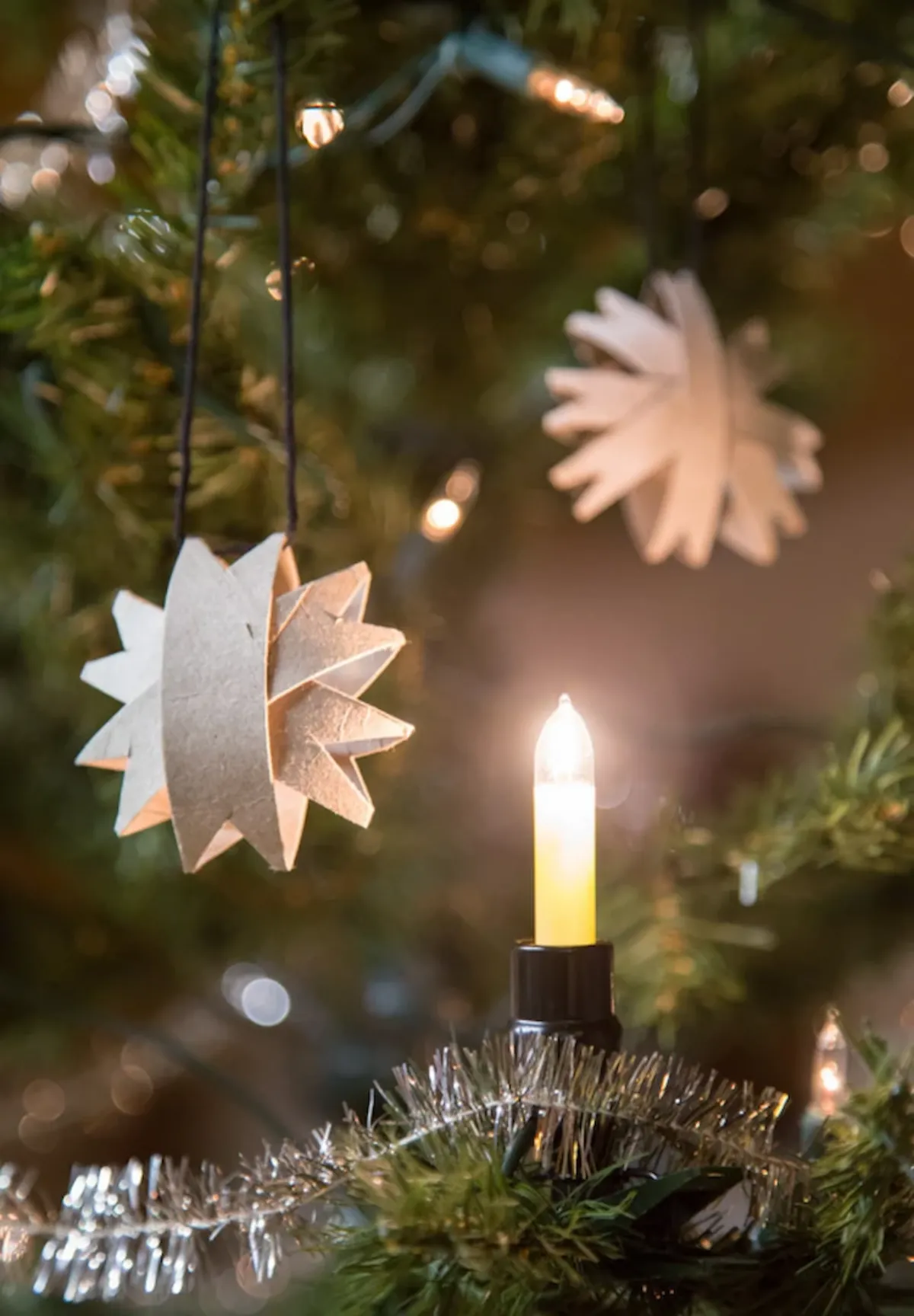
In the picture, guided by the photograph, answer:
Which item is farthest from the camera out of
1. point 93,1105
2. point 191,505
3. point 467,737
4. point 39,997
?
point 93,1105

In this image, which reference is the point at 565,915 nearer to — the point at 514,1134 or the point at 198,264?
the point at 514,1134

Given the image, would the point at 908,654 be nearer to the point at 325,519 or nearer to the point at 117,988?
the point at 325,519

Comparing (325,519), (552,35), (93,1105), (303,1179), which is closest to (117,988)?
(93,1105)

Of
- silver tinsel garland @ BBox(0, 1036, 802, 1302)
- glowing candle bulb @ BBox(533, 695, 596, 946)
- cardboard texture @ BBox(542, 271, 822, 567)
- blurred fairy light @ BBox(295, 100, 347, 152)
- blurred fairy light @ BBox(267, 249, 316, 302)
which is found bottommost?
silver tinsel garland @ BBox(0, 1036, 802, 1302)

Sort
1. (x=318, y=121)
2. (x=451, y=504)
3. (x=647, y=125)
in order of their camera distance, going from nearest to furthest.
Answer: (x=318, y=121)
(x=647, y=125)
(x=451, y=504)

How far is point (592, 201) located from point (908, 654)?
0.29m

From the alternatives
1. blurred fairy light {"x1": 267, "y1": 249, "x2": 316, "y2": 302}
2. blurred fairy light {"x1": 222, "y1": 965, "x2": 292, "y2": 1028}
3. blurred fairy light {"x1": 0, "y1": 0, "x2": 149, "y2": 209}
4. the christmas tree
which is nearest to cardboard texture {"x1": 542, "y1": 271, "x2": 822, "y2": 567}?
the christmas tree

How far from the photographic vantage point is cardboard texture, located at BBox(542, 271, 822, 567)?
0.45 metres

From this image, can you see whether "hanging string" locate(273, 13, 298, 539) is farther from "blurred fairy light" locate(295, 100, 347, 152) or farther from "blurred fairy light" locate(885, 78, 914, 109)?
"blurred fairy light" locate(885, 78, 914, 109)

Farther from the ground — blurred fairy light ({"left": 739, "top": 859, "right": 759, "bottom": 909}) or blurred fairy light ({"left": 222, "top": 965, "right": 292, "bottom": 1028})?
blurred fairy light ({"left": 739, "top": 859, "right": 759, "bottom": 909})

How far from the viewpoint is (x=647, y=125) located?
1.67ft

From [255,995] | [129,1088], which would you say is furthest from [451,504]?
[129,1088]

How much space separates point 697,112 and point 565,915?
1.23 feet

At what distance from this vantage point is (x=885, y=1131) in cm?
26
